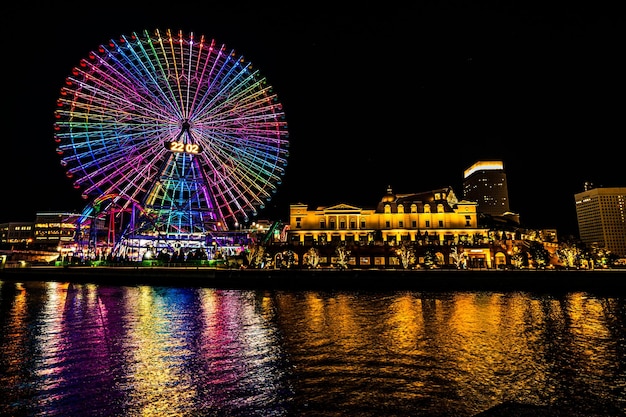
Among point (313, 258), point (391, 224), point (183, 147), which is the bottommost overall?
point (313, 258)

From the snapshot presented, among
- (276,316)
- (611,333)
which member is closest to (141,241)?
(276,316)

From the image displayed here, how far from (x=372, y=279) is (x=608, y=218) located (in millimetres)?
160160

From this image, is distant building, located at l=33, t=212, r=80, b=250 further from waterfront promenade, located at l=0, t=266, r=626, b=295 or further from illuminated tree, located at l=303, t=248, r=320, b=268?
illuminated tree, located at l=303, t=248, r=320, b=268

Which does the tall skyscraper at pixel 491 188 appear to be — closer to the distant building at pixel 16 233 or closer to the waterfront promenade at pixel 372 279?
the waterfront promenade at pixel 372 279

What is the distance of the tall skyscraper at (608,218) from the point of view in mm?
166125

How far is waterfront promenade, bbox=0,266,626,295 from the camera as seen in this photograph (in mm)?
49500

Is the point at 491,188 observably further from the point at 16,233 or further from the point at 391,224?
the point at 16,233

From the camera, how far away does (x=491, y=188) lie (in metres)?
193

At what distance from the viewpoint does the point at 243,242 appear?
7394 centimetres

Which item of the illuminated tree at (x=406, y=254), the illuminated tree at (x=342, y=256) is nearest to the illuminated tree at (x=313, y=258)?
the illuminated tree at (x=342, y=256)

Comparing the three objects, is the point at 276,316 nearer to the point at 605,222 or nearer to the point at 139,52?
the point at 139,52

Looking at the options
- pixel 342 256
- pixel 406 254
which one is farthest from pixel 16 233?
pixel 406 254

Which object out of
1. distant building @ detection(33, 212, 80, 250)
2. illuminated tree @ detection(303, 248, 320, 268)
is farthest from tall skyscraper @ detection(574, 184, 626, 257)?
distant building @ detection(33, 212, 80, 250)

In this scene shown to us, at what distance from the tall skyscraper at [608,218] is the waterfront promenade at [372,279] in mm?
135740
